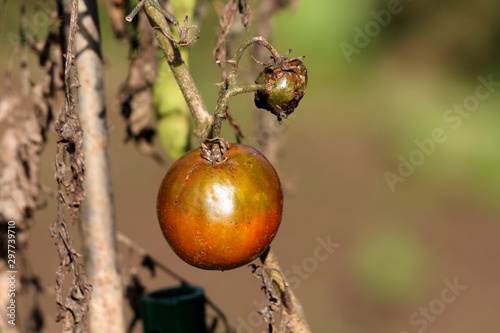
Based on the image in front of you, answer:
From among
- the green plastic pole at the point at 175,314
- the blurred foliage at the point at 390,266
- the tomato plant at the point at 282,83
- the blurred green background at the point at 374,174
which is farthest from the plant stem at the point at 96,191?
the blurred foliage at the point at 390,266

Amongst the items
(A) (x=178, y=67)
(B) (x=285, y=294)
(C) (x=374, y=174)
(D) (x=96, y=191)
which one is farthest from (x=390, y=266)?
(A) (x=178, y=67)

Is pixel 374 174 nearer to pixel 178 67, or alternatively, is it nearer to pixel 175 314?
pixel 175 314

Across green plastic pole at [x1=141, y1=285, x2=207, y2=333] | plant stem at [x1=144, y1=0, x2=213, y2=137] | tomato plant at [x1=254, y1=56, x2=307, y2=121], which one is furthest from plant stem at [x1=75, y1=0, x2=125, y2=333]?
tomato plant at [x1=254, y1=56, x2=307, y2=121]

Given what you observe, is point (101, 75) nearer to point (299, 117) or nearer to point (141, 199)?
point (141, 199)

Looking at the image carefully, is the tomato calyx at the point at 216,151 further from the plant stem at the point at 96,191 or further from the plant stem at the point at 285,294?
the plant stem at the point at 96,191

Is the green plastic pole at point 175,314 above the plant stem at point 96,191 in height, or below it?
below

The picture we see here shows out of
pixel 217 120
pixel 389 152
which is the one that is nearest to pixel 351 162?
pixel 389 152

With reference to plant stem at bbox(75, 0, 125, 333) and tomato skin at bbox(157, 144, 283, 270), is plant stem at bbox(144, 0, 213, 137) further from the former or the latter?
plant stem at bbox(75, 0, 125, 333)
